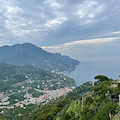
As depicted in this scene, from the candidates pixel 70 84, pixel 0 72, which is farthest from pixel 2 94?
pixel 0 72

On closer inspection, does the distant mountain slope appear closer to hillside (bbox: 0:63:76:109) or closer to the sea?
hillside (bbox: 0:63:76:109)

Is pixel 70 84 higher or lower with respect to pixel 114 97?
lower

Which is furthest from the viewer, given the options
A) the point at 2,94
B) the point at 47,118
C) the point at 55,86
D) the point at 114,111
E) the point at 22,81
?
the point at 22,81

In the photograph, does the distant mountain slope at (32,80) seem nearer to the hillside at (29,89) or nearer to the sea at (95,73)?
the hillside at (29,89)

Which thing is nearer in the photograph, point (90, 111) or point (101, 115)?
point (101, 115)

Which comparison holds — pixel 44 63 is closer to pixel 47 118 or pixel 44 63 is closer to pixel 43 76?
pixel 43 76

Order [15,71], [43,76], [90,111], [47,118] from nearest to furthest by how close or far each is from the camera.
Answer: [90,111] → [47,118] → [43,76] → [15,71]

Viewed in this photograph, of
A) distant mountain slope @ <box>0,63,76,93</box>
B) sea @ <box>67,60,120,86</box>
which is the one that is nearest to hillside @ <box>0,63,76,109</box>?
distant mountain slope @ <box>0,63,76,93</box>

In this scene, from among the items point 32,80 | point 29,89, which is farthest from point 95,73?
point 29,89
